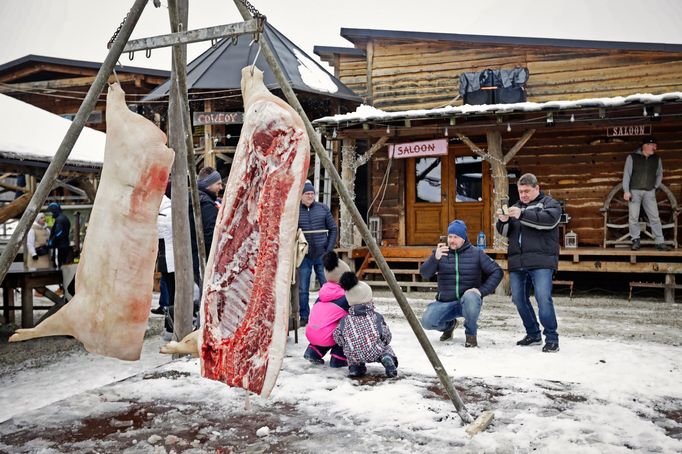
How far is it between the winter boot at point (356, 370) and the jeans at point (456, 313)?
1.91 m

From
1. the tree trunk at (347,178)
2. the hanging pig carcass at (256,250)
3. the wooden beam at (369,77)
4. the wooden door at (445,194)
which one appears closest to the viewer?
the hanging pig carcass at (256,250)

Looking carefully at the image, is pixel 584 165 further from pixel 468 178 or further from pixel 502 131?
pixel 468 178

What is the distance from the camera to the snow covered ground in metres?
3.05

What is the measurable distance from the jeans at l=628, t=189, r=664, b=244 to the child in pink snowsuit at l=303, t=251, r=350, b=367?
319 inches

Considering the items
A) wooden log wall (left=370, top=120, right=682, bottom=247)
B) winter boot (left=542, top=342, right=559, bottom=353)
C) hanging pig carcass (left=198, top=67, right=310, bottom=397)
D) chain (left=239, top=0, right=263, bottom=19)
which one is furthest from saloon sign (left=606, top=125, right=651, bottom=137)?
hanging pig carcass (left=198, top=67, right=310, bottom=397)

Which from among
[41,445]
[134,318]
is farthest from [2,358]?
[134,318]

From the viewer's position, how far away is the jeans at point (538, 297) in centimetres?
581

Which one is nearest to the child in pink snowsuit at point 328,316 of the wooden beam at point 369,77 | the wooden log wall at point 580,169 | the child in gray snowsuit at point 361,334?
the child in gray snowsuit at point 361,334

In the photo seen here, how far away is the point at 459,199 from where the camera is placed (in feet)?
45.9

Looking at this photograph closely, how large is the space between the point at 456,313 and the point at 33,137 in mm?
6088

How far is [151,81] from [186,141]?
14329 mm

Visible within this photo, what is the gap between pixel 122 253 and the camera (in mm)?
2820

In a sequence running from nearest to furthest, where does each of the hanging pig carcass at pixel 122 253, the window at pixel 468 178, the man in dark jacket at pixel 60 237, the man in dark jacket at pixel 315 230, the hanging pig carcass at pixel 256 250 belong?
the hanging pig carcass at pixel 256 250, the hanging pig carcass at pixel 122 253, the man in dark jacket at pixel 315 230, the man in dark jacket at pixel 60 237, the window at pixel 468 178

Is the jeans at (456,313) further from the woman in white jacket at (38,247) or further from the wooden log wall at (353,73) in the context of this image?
the wooden log wall at (353,73)
